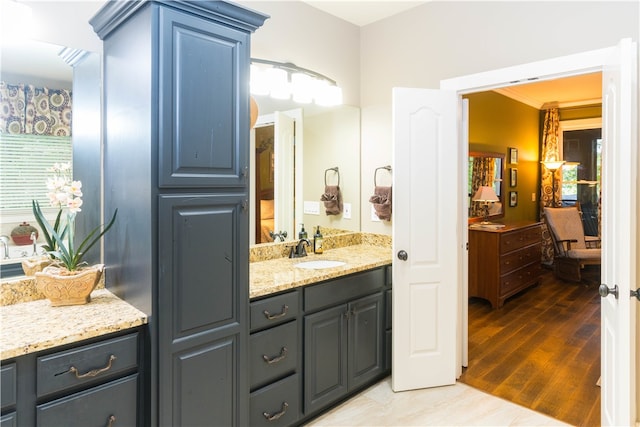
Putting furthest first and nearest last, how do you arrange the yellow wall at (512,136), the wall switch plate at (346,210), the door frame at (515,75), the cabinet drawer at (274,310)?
the yellow wall at (512,136) < the wall switch plate at (346,210) < the door frame at (515,75) < the cabinet drawer at (274,310)

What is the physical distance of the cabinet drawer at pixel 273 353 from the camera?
202cm

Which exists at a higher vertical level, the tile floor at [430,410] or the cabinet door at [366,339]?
the cabinet door at [366,339]

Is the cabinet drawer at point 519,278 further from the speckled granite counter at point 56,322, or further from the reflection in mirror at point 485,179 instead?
the speckled granite counter at point 56,322

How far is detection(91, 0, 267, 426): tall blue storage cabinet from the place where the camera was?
160 cm

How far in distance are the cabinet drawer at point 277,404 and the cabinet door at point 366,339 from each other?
458 mm

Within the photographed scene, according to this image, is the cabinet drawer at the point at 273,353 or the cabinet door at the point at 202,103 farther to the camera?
the cabinet drawer at the point at 273,353

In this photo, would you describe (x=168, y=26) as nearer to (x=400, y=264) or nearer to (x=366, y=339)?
(x=400, y=264)

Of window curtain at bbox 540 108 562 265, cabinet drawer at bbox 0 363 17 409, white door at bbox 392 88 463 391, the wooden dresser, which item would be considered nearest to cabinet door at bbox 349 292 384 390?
white door at bbox 392 88 463 391

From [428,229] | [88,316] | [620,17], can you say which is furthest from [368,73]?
[88,316]

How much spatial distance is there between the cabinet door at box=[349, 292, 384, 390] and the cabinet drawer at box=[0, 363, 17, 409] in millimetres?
1667

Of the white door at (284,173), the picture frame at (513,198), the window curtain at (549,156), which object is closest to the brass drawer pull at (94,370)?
the white door at (284,173)

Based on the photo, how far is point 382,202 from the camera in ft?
10.4

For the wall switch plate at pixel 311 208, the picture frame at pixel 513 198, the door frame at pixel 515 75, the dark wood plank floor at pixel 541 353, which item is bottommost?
the dark wood plank floor at pixel 541 353

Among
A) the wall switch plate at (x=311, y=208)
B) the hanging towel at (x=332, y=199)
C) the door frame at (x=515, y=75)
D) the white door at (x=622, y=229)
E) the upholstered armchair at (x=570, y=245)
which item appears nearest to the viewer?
the white door at (x=622, y=229)
